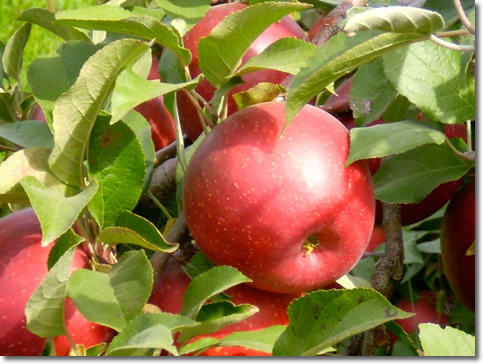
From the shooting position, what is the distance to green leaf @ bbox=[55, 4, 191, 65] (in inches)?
27.3

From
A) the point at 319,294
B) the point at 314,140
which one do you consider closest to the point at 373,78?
the point at 314,140

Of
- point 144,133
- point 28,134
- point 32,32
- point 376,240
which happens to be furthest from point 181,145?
point 32,32

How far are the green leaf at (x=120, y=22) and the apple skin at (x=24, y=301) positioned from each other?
0.62ft

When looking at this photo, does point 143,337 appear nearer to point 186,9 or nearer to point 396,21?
point 396,21

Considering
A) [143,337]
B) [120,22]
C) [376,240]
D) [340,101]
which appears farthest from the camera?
[376,240]

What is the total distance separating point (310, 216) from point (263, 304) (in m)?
0.10

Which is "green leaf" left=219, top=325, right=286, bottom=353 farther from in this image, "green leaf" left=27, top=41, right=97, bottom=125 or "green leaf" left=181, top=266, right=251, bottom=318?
"green leaf" left=27, top=41, right=97, bottom=125

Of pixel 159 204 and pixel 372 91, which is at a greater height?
Result: pixel 372 91

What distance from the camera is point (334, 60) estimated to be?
0.62m

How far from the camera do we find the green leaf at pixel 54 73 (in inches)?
30.3

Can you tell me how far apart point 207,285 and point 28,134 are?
260 millimetres

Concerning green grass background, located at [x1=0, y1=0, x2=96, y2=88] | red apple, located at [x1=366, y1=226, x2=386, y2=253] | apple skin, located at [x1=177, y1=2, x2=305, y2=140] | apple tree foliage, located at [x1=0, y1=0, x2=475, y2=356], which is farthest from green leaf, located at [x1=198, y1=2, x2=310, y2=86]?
green grass background, located at [x1=0, y1=0, x2=96, y2=88]

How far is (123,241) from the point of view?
70 cm

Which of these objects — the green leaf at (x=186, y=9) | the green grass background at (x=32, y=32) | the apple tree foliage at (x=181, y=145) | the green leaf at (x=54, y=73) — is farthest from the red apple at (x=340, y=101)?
the green grass background at (x=32, y=32)
